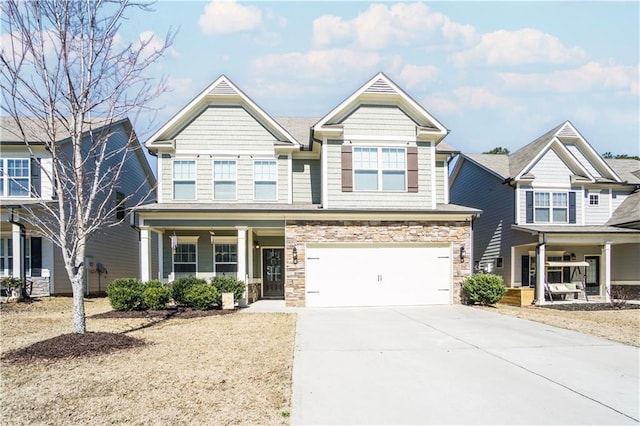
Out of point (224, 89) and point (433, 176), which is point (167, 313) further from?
point (433, 176)

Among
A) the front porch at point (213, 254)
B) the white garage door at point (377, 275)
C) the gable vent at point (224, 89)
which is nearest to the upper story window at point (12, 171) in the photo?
the front porch at point (213, 254)

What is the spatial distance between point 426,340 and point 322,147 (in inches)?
344

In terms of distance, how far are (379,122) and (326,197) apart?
3.33 m

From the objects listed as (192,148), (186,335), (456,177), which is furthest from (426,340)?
(456,177)

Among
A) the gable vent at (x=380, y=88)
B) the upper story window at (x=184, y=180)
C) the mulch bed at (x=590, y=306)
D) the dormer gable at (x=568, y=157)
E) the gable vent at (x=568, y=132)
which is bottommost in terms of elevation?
the mulch bed at (x=590, y=306)

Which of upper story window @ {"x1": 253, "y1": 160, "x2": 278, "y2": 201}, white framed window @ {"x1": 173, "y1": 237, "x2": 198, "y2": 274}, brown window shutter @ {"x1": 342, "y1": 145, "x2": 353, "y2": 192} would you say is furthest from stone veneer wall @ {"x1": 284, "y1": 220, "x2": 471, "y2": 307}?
white framed window @ {"x1": 173, "y1": 237, "x2": 198, "y2": 274}

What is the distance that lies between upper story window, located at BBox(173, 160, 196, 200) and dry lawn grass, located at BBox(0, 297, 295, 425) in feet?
23.2

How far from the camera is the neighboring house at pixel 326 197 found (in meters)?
16.0

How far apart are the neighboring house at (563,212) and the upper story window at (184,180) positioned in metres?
12.6

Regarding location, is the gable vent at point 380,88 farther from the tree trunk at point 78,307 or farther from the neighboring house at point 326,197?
the tree trunk at point 78,307

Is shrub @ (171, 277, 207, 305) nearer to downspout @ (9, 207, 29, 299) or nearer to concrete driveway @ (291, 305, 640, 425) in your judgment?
concrete driveway @ (291, 305, 640, 425)

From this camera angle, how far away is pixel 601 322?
42.4 ft

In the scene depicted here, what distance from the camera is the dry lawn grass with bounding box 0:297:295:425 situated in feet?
17.1

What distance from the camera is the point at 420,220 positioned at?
53.9ft
